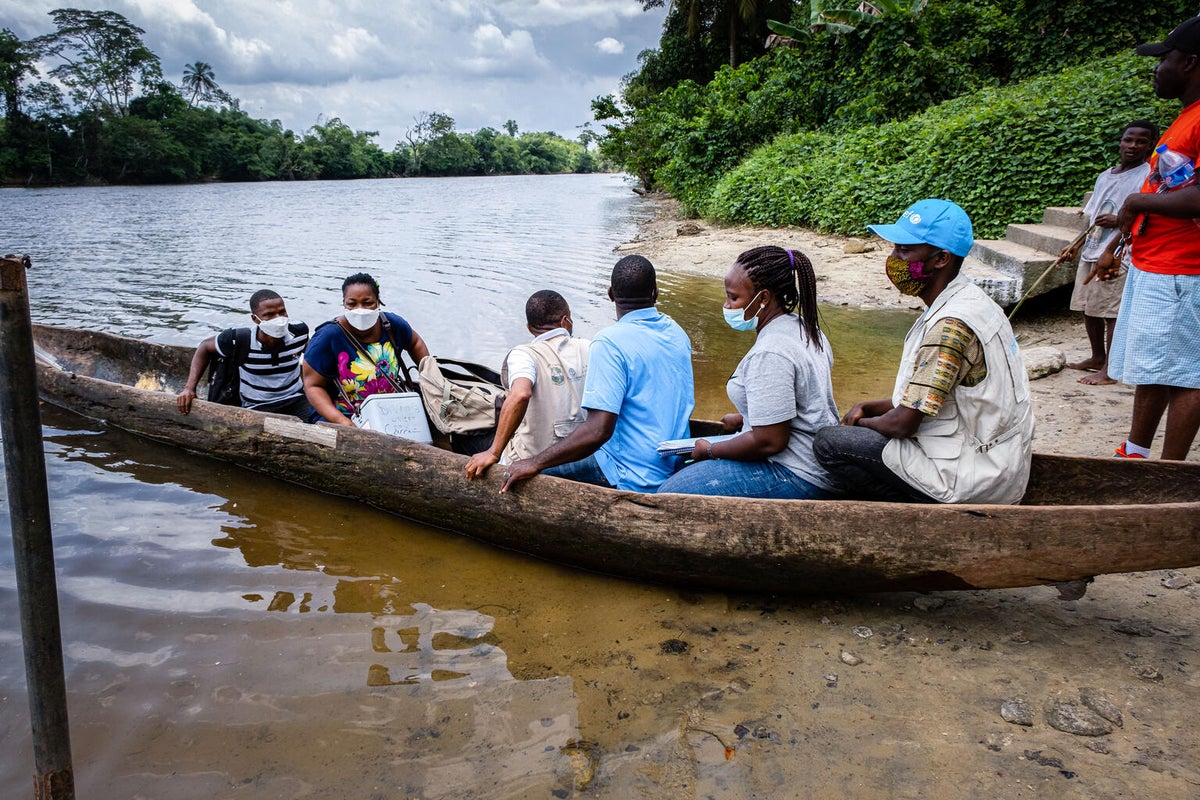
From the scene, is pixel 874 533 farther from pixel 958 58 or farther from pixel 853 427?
pixel 958 58

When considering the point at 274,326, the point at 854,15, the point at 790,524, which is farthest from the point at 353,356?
the point at 854,15

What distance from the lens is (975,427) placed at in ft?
8.41

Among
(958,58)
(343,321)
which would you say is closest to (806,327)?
(343,321)

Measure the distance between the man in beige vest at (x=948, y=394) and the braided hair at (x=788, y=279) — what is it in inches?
11.7

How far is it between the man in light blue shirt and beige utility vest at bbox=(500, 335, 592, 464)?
20cm

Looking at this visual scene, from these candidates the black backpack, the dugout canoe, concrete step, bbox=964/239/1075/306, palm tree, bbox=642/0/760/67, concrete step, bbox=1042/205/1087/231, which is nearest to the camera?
the dugout canoe

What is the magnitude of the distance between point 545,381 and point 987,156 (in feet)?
26.9

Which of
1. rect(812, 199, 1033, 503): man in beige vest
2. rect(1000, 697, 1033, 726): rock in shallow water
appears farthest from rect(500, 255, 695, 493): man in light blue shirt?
rect(1000, 697, 1033, 726): rock in shallow water

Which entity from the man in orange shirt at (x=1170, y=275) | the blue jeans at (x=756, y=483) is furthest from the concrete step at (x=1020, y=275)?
the blue jeans at (x=756, y=483)

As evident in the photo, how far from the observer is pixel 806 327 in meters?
2.84

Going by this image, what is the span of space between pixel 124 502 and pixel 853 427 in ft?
13.5

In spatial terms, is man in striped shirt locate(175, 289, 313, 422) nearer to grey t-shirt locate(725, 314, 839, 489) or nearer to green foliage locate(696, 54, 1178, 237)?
grey t-shirt locate(725, 314, 839, 489)

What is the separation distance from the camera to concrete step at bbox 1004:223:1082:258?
7016 millimetres

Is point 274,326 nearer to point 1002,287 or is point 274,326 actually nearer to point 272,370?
point 272,370
